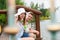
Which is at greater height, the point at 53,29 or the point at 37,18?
the point at 53,29

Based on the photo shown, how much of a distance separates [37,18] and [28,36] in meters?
0.66

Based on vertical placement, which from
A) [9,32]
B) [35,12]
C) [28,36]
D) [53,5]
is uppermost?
[53,5]

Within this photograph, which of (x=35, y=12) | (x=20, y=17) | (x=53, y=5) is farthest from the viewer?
(x=35, y=12)

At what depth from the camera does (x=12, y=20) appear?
3.42ft

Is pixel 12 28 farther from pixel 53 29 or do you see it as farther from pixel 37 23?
pixel 37 23

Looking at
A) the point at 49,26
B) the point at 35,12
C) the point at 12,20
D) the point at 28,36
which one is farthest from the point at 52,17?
the point at 35,12

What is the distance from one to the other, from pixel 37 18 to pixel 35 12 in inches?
4.6

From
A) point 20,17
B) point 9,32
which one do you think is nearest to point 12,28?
point 9,32

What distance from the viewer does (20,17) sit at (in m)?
3.77

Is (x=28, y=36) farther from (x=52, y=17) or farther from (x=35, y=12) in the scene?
(x=52, y=17)

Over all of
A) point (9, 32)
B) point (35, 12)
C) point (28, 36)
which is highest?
point (9, 32)

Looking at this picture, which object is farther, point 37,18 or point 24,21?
point 37,18

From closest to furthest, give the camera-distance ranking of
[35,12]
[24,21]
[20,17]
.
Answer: [20,17], [24,21], [35,12]

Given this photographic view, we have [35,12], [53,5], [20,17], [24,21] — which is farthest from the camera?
[35,12]
